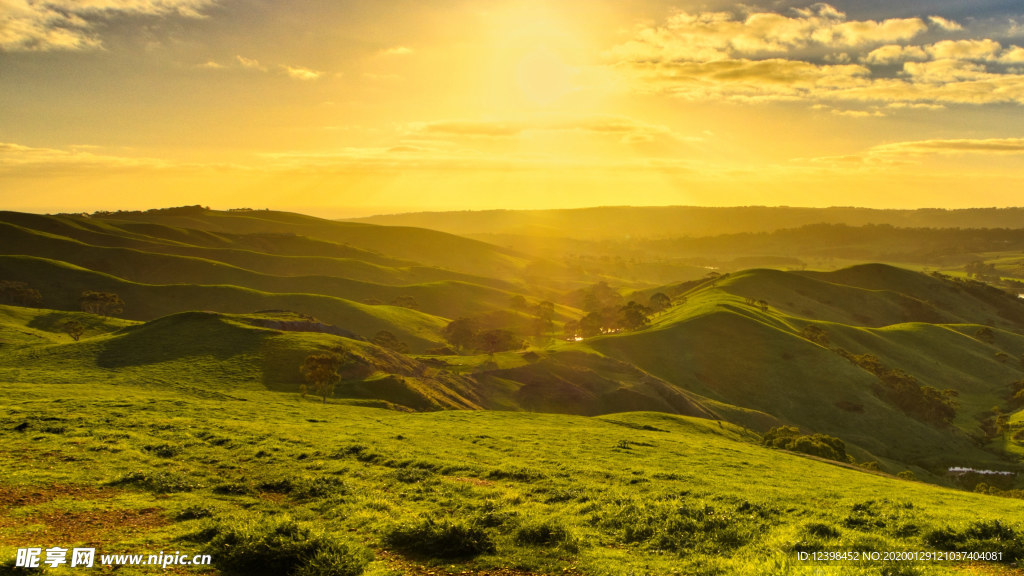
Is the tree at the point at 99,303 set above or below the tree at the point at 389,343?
above

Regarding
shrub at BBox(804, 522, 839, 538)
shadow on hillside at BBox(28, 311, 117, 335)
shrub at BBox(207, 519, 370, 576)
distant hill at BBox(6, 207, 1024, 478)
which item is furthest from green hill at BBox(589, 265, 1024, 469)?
shrub at BBox(207, 519, 370, 576)

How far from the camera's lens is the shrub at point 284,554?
49.8 feet

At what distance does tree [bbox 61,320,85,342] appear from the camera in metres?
99.9

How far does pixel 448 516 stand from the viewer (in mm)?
20781

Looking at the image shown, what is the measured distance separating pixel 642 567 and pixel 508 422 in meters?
38.0

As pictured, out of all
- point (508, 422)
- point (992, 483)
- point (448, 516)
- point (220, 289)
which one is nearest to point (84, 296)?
point (220, 289)

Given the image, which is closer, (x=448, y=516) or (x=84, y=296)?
(x=448, y=516)

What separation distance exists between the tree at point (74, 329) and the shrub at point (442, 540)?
108 metres

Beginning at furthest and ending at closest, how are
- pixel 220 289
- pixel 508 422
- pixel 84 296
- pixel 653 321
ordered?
1. pixel 220 289
2. pixel 653 321
3. pixel 84 296
4. pixel 508 422

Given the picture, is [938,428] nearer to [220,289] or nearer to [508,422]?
[508,422]

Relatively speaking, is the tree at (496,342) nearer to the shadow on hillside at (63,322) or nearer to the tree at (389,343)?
the tree at (389,343)

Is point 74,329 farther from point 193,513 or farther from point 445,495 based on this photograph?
point 445,495

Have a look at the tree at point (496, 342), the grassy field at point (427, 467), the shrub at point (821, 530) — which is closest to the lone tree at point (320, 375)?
the grassy field at point (427, 467)

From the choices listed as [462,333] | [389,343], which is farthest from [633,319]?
[389,343]
